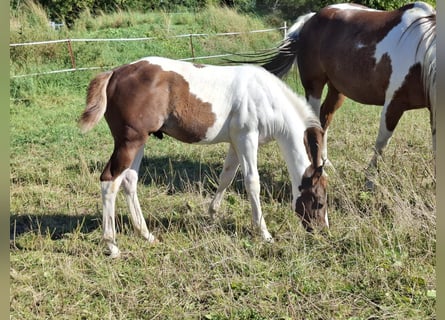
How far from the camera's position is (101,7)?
1961cm

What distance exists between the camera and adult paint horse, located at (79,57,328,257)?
396 centimetres

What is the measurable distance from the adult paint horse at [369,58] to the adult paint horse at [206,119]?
113 centimetres

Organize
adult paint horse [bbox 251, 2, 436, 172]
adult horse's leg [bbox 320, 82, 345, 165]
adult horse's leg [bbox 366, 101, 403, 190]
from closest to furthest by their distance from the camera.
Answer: adult paint horse [bbox 251, 2, 436, 172]
adult horse's leg [bbox 366, 101, 403, 190]
adult horse's leg [bbox 320, 82, 345, 165]

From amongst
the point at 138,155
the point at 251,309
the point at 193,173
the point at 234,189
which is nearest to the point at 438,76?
the point at 251,309

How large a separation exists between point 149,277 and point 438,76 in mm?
2813

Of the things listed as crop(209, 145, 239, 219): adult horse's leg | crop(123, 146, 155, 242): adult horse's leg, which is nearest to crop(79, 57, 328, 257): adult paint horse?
crop(123, 146, 155, 242): adult horse's leg

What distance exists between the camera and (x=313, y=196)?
4.27 m

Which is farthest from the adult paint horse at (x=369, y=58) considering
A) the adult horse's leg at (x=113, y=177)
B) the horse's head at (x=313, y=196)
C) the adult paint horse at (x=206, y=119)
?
the adult horse's leg at (x=113, y=177)

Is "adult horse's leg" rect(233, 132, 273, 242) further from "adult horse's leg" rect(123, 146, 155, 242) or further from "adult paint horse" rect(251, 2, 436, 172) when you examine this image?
"adult paint horse" rect(251, 2, 436, 172)

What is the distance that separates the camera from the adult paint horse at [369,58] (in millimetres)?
→ 4934

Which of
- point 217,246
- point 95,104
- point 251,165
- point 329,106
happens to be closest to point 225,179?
point 251,165

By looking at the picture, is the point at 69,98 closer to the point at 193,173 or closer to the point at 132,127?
the point at 193,173

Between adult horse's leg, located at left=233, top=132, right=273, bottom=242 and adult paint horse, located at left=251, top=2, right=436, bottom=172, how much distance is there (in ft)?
4.94

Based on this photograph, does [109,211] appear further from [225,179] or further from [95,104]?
[225,179]
